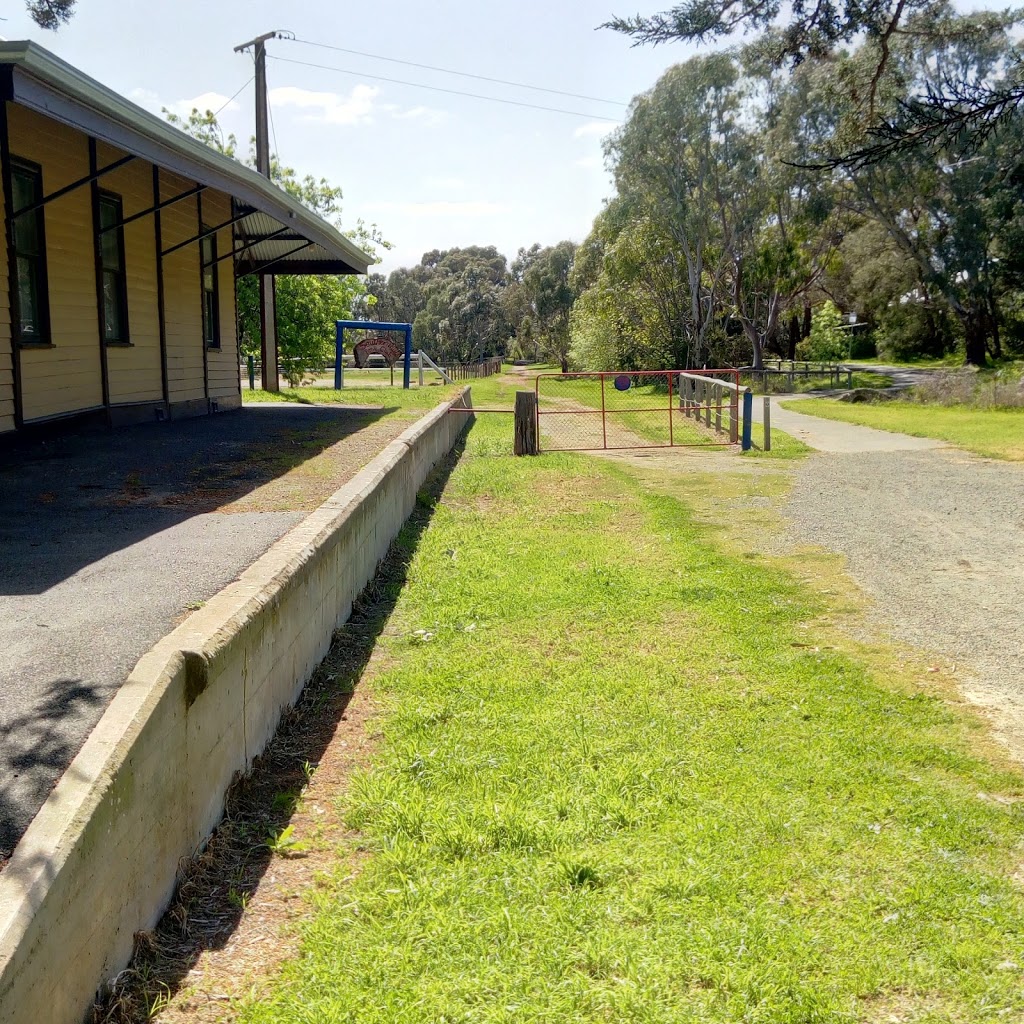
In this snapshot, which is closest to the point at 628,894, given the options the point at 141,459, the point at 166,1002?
the point at 166,1002

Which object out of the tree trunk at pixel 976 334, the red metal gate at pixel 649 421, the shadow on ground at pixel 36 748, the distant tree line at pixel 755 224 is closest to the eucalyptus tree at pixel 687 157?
the distant tree line at pixel 755 224

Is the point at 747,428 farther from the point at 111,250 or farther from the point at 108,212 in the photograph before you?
the point at 108,212

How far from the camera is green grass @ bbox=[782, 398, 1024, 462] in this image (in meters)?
18.1

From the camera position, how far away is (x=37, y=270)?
10172mm

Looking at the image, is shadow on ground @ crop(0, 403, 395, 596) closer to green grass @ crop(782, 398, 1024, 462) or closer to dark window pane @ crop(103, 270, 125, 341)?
dark window pane @ crop(103, 270, 125, 341)

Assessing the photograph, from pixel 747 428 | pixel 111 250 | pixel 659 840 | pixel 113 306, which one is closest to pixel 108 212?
pixel 111 250

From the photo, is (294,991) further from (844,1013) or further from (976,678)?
(976,678)

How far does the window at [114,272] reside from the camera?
1205 cm

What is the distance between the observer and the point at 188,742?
350 cm

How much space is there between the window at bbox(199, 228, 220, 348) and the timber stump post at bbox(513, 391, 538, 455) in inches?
189

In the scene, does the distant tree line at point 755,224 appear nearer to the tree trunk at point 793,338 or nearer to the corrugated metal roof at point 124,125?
the tree trunk at point 793,338

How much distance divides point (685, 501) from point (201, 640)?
30.1ft

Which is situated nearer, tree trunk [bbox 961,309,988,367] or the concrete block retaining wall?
the concrete block retaining wall

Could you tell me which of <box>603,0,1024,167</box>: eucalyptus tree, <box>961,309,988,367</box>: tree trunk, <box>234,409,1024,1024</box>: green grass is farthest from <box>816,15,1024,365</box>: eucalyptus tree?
<box>234,409,1024,1024</box>: green grass
